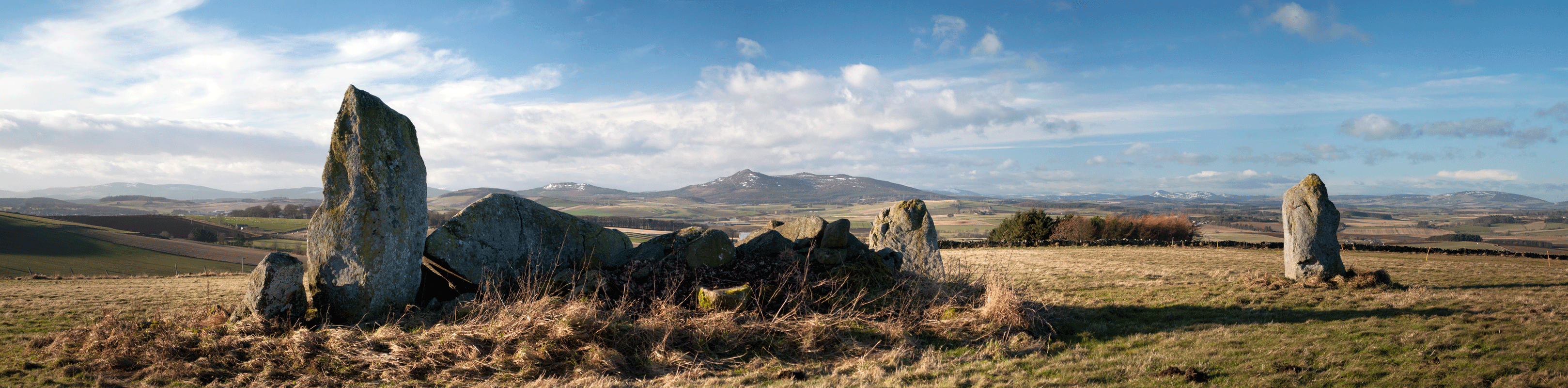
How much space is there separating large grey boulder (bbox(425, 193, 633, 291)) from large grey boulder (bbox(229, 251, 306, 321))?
5.08 ft

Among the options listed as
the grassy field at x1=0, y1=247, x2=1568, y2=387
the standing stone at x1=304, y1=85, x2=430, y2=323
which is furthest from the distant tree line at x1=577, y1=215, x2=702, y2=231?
the standing stone at x1=304, y1=85, x2=430, y2=323

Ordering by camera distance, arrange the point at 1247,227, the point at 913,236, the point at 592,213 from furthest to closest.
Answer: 1. the point at 592,213
2. the point at 1247,227
3. the point at 913,236

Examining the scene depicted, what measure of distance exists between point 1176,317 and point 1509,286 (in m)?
9.18

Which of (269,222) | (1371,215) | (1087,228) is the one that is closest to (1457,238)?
(1087,228)

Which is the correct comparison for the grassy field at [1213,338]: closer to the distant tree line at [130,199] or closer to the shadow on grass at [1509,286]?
the shadow on grass at [1509,286]

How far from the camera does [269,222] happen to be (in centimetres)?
7319

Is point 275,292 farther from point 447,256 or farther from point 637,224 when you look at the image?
point 637,224

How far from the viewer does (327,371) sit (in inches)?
246

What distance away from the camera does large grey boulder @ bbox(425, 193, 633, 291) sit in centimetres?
875

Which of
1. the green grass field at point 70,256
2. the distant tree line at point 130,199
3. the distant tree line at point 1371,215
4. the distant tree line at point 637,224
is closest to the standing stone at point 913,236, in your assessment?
the green grass field at point 70,256

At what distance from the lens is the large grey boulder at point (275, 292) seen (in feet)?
24.6

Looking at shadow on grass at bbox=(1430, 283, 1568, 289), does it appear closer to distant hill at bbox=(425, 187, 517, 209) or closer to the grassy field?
the grassy field

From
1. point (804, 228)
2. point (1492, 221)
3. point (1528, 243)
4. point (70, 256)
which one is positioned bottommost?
point (70, 256)

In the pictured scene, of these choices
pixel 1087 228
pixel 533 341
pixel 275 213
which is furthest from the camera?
pixel 275 213
